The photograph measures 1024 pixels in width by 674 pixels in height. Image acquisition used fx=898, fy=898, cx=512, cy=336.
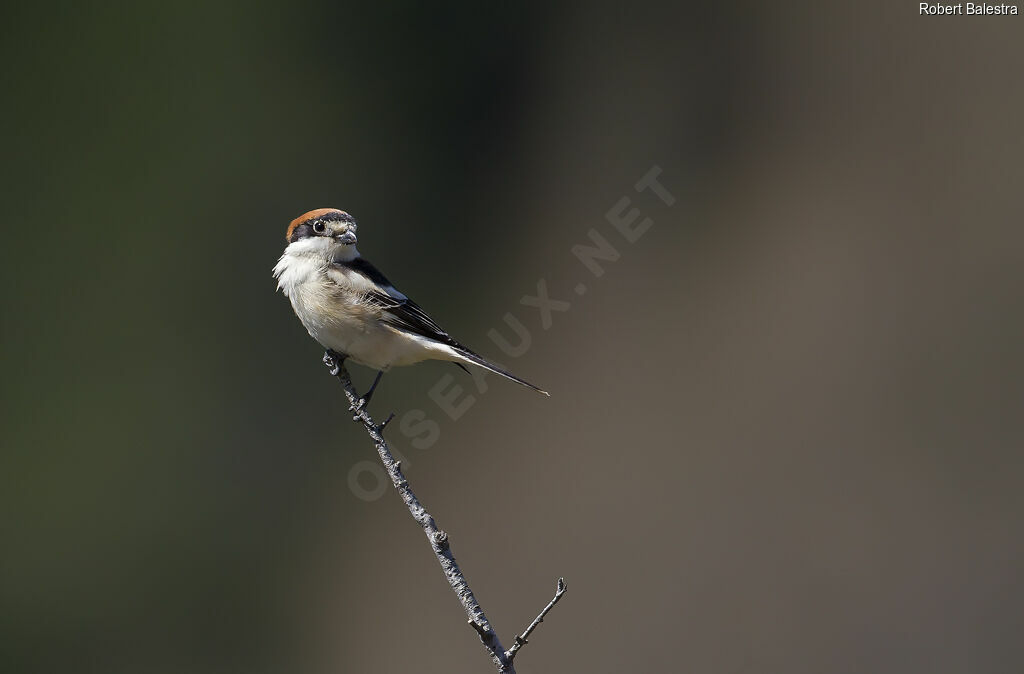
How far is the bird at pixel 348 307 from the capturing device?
2768 millimetres

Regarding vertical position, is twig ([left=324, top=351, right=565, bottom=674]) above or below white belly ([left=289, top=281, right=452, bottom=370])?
below

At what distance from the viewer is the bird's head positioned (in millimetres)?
2875

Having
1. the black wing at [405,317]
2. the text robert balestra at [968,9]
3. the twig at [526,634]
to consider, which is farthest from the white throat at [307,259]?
the text robert balestra at [968,9]

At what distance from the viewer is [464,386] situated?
18.5 feet

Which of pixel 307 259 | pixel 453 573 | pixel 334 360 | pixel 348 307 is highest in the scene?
pixel 307 259

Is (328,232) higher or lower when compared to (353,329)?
higher

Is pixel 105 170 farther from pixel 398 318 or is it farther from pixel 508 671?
pixel 508 671

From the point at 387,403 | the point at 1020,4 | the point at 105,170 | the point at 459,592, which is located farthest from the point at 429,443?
the point at 1020,4

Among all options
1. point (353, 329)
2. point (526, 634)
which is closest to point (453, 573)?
point (526, 634)

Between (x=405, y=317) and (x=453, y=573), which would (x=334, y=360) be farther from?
(x=453, y=573)

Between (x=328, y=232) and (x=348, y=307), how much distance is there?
11.2 inches

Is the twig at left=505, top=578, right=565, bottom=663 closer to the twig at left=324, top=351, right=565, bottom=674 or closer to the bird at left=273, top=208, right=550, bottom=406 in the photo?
the twig at left=324, top=351, right=565, bottom=674

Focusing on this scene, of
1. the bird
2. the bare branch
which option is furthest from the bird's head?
the bare branch

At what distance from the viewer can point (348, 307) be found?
277 cm
